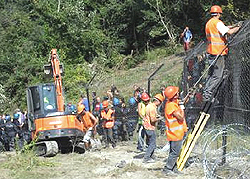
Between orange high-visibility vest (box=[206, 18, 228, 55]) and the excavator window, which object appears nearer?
orange high-visibility vest (box=[206, 18, 228, 55])

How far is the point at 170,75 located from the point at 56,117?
7651 millimetres

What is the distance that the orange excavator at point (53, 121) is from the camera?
1352cm

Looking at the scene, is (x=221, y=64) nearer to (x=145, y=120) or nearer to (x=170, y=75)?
(x=145, y=120)

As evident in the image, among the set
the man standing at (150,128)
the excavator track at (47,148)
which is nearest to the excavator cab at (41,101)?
the excavator track at (47,148)

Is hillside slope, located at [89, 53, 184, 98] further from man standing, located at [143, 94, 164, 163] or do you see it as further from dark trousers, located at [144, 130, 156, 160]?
dark trousers, located at [144, 130, 156, 160]

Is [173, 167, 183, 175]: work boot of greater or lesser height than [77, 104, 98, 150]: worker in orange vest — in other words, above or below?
below

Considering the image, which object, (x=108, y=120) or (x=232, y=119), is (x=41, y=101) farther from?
(x=232, y=119)

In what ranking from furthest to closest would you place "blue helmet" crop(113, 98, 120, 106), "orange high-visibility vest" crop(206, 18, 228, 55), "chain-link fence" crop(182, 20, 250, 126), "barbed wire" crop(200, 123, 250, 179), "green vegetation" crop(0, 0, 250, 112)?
1. "green vegetation" crop(0, 0, 250, 112)
2. "blue helmet" crop(113, 98, 120, 106)
3. "orange high-visibility vest" crop(206, 18, 228, 55)
4. "chain-link fence" crop(182, 20, 250, 126)
5. "barbed wire" crop(200, 123, 250, 179)

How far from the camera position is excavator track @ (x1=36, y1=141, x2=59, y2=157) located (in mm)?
13148

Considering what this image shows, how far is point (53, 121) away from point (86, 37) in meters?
21.1

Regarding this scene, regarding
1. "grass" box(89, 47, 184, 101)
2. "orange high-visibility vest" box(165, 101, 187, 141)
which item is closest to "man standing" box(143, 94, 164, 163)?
"orange high-visibility vest" box(165, 101, 187, 141)

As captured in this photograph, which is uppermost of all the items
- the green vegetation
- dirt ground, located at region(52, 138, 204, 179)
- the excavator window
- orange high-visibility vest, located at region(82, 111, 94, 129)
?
the green vegetation

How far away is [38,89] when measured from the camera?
47.4ft

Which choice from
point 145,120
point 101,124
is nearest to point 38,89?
point 101,124
